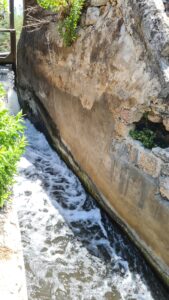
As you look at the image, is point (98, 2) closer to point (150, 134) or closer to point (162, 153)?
point (150, 134)

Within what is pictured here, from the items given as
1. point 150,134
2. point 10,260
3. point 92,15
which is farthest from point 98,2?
point 10,260

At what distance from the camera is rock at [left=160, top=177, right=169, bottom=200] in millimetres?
3521

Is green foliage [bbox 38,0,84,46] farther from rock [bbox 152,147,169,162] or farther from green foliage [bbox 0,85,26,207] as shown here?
green foliage [bbox 0,85,26,207]

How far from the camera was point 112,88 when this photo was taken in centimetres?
446

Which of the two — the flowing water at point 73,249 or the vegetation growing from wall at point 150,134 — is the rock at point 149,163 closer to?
the vegetation growing from wall at point 150,134

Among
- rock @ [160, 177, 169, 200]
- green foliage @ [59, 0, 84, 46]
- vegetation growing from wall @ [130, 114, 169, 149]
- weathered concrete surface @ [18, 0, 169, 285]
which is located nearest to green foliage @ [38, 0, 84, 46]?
green foliage @ [59, 0, 84, 46]

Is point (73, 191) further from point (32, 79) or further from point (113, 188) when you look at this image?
point (32, 79)

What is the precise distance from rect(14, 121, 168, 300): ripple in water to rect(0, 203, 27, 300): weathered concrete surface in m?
1.53

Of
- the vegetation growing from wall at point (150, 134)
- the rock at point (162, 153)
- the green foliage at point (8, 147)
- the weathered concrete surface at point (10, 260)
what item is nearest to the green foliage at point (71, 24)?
the vegetation growing from wall at point (150, 134)

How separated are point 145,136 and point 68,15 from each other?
3.22 m

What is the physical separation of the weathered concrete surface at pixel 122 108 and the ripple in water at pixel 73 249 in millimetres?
262

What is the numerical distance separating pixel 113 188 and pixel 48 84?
3.59m

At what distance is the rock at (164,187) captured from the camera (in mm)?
3521

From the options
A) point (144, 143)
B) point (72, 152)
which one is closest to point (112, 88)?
point (144, 143)
